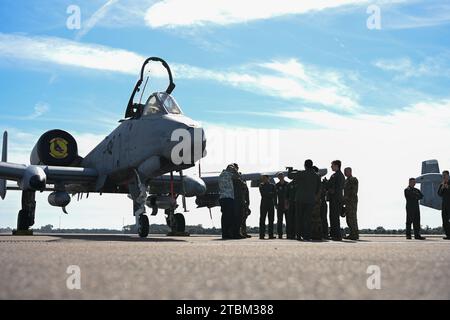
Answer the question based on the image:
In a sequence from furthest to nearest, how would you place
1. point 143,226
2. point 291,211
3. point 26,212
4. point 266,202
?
1. point 26,212
2. point 266,202
3. point 291,211
4. point 143,226

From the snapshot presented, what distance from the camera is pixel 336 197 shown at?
14516mm

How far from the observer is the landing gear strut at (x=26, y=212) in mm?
20078

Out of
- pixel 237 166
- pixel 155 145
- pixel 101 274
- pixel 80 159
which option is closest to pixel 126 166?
pixel 155 145

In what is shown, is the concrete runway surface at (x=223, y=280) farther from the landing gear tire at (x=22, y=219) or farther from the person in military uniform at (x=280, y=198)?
the landing gear tire at (x=22, y=219)

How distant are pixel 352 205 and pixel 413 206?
3.77 metres

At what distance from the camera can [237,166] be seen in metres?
15.2

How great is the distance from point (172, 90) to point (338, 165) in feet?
20.1

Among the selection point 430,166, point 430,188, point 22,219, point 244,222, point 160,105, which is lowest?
point 244,222

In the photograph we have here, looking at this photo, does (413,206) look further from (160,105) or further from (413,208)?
(160,105)

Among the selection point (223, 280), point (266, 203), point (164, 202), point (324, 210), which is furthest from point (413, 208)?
point (223, 280)

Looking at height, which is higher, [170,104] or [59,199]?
[170,104]

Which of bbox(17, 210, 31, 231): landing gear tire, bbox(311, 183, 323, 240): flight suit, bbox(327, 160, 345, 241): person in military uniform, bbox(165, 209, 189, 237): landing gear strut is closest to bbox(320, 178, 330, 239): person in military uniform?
bbox(327, 160, 345, 241): person in military uniform
